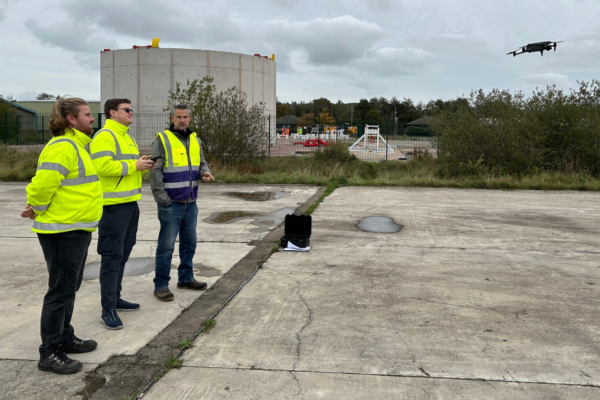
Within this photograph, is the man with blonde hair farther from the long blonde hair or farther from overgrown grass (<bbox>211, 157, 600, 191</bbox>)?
overgrown grass (<bbox>211, 157, 600, 191</bbox>)

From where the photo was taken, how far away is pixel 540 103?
55.2ft

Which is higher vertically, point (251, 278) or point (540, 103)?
point (540, 103)

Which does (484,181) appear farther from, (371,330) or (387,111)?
(387,111)

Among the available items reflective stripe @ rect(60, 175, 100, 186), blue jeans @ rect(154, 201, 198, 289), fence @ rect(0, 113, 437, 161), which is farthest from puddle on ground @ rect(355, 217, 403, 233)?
fence @ rect(0, 113, 437, 161)

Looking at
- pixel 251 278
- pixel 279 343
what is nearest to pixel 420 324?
pixel 279 343

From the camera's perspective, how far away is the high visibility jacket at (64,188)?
11.1 ft

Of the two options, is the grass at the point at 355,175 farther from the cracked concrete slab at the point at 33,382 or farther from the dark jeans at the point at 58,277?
the cracked concrete slab at the point at 33,382

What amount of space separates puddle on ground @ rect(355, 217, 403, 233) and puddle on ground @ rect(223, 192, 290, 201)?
3518mm

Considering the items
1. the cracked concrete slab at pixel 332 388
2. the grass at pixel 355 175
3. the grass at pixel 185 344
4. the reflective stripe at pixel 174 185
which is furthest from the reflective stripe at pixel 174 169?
the grass at pixel 355 175

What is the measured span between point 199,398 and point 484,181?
13.4m

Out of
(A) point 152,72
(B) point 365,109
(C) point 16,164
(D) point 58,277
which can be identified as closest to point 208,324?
(D) point 58,277

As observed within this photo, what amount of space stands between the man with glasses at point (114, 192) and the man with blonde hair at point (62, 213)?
61 cm

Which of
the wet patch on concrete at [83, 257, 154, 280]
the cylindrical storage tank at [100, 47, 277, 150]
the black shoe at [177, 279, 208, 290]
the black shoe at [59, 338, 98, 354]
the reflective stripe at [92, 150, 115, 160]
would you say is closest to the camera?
the black shoe at [59, 338, 98, 354]

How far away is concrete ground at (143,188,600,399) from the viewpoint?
3.39 meters
